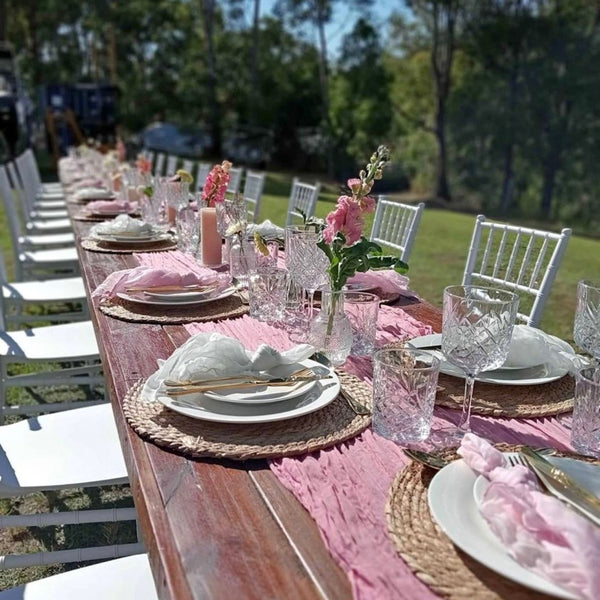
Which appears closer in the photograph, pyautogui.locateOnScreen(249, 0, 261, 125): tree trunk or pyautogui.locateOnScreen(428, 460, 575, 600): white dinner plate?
pyautogui.locateOnScreen(428, 460, 575, 600): white dinner plate

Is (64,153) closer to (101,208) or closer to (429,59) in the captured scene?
(429,59)

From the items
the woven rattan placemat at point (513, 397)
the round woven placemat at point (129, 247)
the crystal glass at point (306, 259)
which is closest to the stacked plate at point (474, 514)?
the woven rattan placemat at point (513, 397)

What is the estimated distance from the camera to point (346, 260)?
4.17 ft

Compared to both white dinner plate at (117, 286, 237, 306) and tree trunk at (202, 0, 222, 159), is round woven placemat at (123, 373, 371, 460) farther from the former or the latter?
tree trunk at (202, 0, 222, 159)

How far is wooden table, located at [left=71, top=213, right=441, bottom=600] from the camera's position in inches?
26.6

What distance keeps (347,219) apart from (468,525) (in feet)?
2.19

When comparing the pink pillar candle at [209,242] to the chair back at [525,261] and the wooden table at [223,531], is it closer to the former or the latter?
the chair back at [525,261]

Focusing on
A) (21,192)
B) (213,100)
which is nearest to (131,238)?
(21,192)

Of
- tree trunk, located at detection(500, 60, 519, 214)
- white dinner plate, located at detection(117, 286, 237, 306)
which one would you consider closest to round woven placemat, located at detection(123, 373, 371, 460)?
white dinner plate, located at detection(117, 286, 237, 306)

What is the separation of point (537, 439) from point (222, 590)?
1.82 ft

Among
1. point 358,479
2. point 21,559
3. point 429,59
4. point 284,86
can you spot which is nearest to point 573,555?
point 358,479

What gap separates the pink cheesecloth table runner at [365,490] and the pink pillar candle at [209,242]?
99cm

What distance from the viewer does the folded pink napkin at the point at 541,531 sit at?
0.63 meters

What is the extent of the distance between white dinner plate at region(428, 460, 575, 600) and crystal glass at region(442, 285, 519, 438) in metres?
0.19
